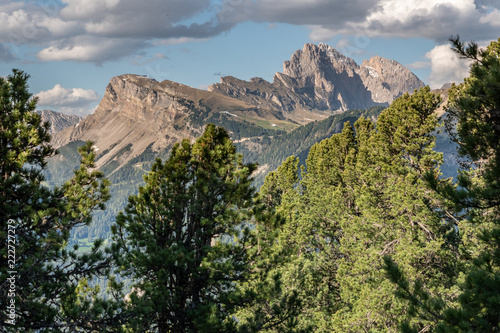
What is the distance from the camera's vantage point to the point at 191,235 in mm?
16406

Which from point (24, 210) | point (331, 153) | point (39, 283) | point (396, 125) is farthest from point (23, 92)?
point (331, 153)

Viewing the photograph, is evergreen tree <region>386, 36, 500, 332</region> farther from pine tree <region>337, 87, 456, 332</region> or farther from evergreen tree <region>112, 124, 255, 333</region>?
Answer: pine tree <region>337, 87, 456, 332</region>

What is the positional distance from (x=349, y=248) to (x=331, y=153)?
17242mm

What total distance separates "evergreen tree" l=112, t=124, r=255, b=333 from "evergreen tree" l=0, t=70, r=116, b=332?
1867 mm

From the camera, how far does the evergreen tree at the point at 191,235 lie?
576 inches

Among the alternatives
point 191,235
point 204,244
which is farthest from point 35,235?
point 204,244

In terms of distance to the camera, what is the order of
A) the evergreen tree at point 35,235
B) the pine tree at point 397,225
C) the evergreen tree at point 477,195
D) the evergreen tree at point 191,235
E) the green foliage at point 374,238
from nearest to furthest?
the evergreen tree at point 477,195 < the evergreen tree at point 35,235 < the evergreen tree at point 191,235 < the green foliage at point 374,238 < the pine tree at point 397,225

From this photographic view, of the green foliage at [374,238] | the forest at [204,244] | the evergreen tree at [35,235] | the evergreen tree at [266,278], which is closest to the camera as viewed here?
the forest at [204,244]

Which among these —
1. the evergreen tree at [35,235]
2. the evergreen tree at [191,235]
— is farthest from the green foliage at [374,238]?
the evergreen tree at [35,235]

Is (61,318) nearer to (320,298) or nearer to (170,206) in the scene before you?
(170,206)

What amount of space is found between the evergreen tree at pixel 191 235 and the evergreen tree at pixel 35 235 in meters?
1.87

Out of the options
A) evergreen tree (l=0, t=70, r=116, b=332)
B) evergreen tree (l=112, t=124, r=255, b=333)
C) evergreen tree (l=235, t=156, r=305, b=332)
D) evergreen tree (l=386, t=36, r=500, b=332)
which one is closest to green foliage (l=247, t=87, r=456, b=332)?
evergreen tree (l=235, t=156, r=305, b=332)

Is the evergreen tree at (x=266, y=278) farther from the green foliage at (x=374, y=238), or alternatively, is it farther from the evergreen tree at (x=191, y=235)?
the evergreen tree at (x=191, y=235)

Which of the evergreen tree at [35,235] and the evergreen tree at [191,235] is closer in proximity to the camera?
Result: the evergreen tree at [35,235]
